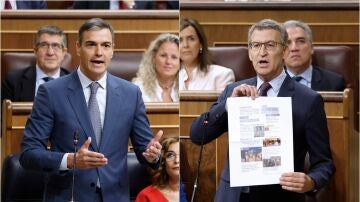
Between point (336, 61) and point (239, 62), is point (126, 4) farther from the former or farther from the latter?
point (336, 61)

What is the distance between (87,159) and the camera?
1833 millimetres

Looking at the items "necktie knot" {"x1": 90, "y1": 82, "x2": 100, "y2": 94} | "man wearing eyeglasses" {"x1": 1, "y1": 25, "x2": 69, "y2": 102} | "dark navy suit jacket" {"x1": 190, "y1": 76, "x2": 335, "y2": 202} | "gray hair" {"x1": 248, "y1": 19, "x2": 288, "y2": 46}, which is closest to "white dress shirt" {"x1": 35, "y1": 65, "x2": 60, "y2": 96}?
"man wearing eyeglasses" {"x1": 1, "y1": 25, "x2": 69, "y2": 102}

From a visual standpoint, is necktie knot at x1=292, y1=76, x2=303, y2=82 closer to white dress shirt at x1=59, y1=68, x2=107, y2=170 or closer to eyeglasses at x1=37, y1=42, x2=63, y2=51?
white dress shirt at x1=59, y1=68, x2=107, y2=170

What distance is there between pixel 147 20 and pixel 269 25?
0.38 meters

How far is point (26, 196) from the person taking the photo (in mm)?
1872

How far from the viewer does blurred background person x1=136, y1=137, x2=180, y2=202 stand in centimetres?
190

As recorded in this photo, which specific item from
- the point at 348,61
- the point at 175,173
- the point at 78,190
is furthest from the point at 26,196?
the point at 348,61

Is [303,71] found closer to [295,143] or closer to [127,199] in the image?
[295,143]

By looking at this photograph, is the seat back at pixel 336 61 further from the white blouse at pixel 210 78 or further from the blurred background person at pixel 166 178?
the blurred background person at pixel 166 178

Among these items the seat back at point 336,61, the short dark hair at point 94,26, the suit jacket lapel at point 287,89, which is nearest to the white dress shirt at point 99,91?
the short dark hair at point 94,26

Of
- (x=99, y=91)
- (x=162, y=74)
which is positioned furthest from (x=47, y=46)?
(x=162, y=74)

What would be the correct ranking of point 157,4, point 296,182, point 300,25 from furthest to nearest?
1. point 157,4
2. point 300,25
3. point 296,182

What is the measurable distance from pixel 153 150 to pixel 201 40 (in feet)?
1.10

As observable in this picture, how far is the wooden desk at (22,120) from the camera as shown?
1.88 m
